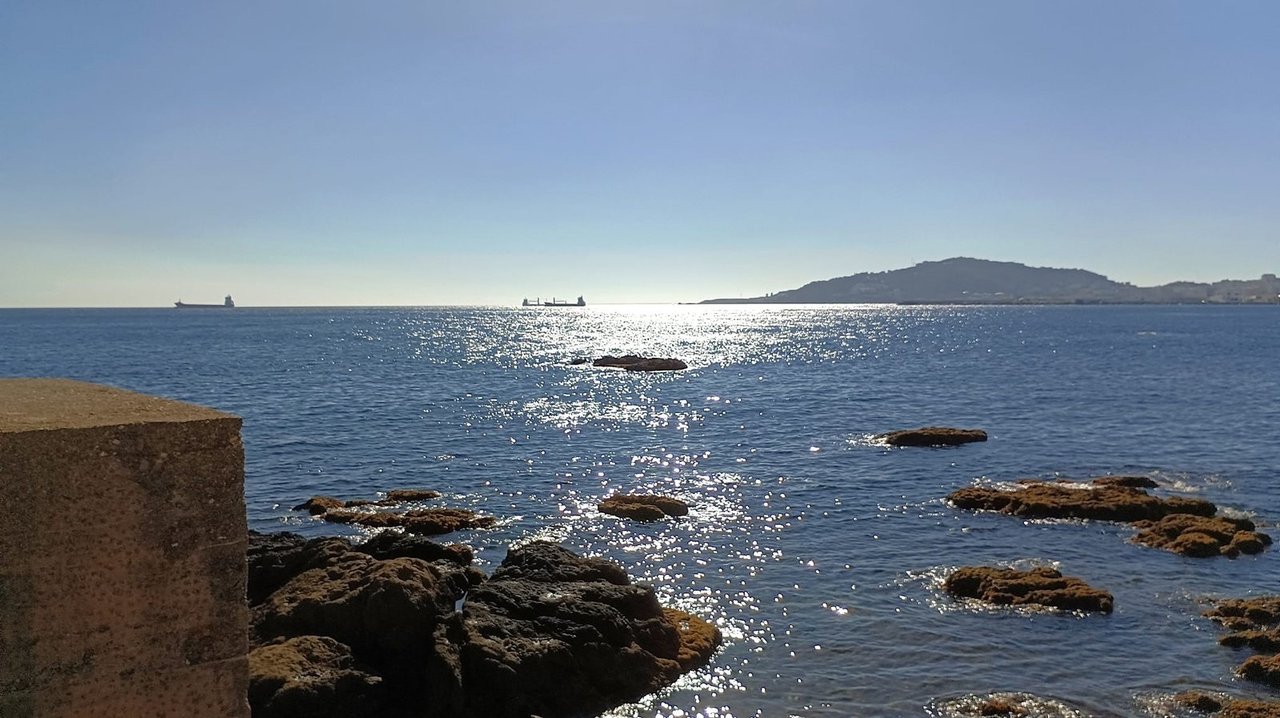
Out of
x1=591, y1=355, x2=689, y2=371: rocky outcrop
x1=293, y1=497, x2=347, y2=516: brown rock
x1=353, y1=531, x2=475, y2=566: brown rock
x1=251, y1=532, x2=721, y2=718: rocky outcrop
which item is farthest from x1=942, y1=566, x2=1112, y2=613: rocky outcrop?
x1=591, y1=355, x2=689, y2=371: rocky outcrop

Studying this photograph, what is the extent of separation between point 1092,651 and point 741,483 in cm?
1665

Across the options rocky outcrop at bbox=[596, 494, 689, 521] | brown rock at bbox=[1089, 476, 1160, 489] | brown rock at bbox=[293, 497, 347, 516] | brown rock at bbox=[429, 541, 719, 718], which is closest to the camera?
brown rock at bbox=[429, 541, 719, 718]

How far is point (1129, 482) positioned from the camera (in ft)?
104

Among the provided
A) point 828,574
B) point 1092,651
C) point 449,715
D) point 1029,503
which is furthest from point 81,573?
point 1029,503

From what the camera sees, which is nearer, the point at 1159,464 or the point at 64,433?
the point at 64,433

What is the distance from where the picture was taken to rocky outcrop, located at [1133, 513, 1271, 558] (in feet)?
77.2

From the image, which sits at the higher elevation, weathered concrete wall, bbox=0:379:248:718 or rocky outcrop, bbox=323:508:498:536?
weathered concrete wall, bbox=0:379:248:718

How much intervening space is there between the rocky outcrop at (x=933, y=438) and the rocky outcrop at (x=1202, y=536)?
14.9 metres

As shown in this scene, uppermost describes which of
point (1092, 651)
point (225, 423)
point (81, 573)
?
point (225, 423)

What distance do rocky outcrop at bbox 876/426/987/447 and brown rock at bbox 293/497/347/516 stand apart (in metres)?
24.6

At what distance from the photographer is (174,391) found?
2542 inches

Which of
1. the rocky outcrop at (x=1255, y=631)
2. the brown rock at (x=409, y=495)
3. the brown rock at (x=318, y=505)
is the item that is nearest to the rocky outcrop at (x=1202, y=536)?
the rocky outcrop at (x=1255, y=631)

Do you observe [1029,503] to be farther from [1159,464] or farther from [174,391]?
[174,391]

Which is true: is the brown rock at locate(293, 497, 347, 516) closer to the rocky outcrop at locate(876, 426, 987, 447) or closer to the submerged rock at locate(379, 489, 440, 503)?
the submerged rock at locate(379, 489, 440, 503)
